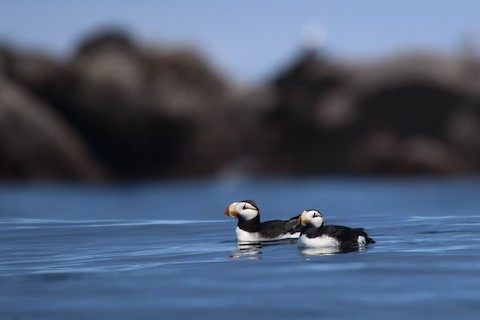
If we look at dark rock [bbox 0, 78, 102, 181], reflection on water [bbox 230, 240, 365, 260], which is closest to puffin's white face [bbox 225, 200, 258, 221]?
reflection on water [bbox 230, 240, 365, 260]

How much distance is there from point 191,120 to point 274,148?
473 cm

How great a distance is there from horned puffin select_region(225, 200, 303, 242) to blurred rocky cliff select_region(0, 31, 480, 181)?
80.4 feet

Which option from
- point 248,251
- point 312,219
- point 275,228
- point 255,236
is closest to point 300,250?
point 312,219

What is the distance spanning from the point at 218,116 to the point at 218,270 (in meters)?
31.2

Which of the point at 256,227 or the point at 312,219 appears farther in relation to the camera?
the point at 256,227

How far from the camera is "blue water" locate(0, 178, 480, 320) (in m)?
10.8

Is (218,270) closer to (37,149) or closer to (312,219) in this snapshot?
(312,219)

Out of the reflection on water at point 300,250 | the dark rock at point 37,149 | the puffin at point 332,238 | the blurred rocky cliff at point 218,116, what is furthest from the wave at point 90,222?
the blurred rocky cliff at point 218,116

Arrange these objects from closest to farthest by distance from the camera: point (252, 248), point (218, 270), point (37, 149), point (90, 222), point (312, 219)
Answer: point (218, 270)
point (312, 219)
point (252, 248)
point (90, 222)
point (37, 149)

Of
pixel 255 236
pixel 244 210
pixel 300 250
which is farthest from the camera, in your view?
pixel 244 210

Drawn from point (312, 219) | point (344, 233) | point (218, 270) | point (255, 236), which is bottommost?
point (218, 270)

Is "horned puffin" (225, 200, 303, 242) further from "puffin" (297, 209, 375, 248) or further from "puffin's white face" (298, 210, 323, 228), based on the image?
"puffin" (297, 209, 375, 248)

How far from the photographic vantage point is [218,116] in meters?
44.7

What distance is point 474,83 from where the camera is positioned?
46.5m
